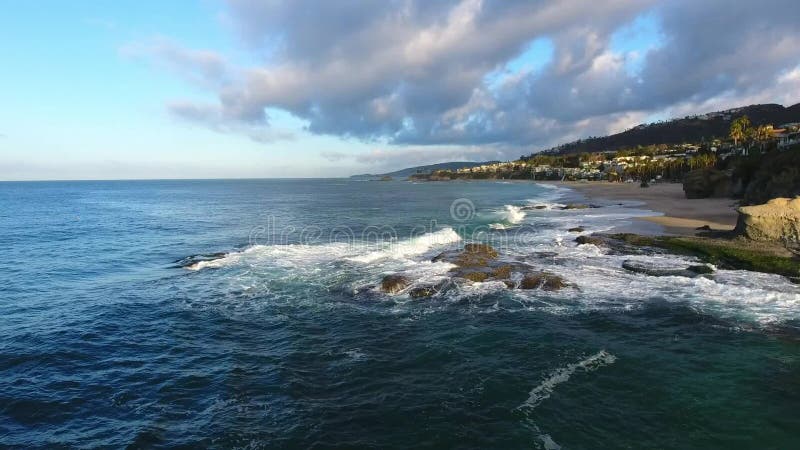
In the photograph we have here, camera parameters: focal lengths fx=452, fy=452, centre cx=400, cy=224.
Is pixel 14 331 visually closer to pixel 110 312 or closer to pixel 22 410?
pixel 110 312

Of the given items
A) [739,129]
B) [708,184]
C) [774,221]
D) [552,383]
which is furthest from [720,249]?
[739,129]

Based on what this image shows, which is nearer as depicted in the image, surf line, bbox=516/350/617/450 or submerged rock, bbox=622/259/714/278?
surf line, bbox=516/350/617/450

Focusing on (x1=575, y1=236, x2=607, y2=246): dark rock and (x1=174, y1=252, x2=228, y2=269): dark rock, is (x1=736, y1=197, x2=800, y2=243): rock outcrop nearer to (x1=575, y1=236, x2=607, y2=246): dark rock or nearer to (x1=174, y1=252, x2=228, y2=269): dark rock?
(x1=575, y1=236, x2=607, y2=246): dark rock

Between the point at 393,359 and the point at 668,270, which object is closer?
the point at 393,359

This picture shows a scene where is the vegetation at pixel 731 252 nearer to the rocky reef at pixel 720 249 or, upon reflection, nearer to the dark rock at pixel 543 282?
the rocky reef at pixel 720 249

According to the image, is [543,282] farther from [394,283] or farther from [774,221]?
[774,221]

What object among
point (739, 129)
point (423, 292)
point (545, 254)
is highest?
point (739, 129)

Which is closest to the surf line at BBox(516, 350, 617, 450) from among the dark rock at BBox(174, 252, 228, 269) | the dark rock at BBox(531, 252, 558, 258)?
the dark rock at BBox(531, 252, 558, 258)
